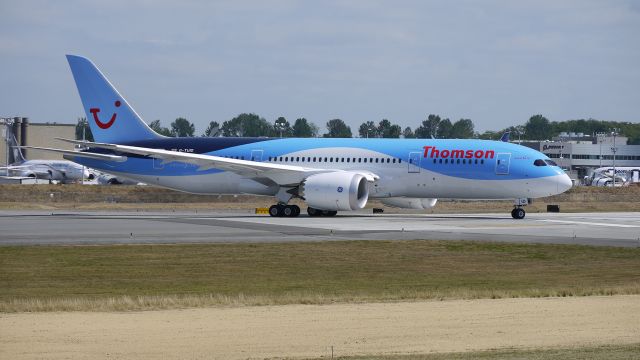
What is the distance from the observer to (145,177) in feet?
182

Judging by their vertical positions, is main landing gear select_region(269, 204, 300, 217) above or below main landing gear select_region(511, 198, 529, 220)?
below

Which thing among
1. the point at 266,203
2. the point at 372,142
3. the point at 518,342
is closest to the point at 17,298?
the point at 518,342

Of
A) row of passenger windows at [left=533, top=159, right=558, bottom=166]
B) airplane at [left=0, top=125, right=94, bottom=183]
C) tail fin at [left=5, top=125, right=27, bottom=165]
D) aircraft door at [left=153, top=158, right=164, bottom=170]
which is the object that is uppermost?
row of passenger windows at [left=533, top=159, right=558, bottom=166]

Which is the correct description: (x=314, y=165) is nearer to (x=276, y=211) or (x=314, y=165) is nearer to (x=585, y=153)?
(x=276, y=211)

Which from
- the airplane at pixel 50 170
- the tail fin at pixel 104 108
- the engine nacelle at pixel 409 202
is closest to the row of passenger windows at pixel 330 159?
the engine nacelle at pixel 409 202

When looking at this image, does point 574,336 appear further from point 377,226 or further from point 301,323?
point 377,226

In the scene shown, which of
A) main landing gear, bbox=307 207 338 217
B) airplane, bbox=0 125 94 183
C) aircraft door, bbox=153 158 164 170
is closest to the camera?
main landing gear, bbox=307 207 338 217

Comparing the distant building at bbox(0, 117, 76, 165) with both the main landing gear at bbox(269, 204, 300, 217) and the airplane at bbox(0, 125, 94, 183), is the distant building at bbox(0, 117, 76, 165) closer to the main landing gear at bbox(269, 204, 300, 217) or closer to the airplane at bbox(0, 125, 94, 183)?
the airplane at bbox(0, 125, 94, 183)

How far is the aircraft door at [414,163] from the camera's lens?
50562mm

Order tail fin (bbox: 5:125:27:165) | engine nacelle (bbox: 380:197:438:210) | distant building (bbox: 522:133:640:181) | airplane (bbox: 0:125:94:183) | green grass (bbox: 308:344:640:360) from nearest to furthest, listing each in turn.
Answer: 1. green grass (bbox: 308:344:640:360)
2. engine nacelle (bbox: 380:197:438:210)
3. airplane (bbox: 0:125:94:183)
4. tail fin (bbox: 5:125:27:165)
5. distant building (bbox: 522:133:640:181)

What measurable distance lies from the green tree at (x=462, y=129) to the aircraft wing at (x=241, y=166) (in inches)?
4881

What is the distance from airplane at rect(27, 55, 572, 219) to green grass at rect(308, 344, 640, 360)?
31.9 m

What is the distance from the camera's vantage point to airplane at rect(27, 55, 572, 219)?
163 feet

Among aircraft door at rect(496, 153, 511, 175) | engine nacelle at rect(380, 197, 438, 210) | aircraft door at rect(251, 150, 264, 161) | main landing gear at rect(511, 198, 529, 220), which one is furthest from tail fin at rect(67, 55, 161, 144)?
main landing gear at rect(511, 198, 529, 220)
